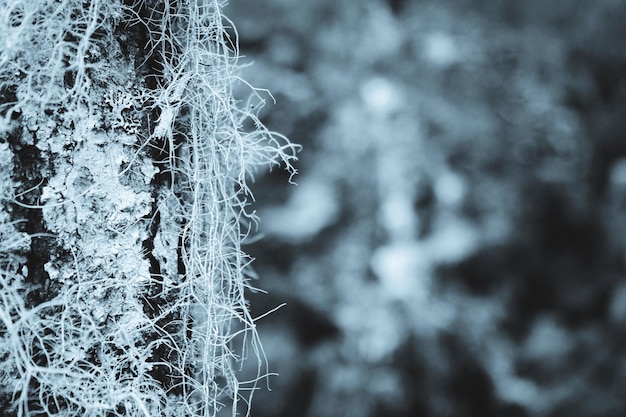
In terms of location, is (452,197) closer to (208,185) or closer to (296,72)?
(296,72)

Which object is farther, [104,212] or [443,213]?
[443,213]

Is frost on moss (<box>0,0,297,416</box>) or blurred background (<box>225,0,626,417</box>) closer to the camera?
frost on moss (<box>0,0,297,416</box>)

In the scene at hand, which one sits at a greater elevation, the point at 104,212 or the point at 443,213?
the point at 104,212

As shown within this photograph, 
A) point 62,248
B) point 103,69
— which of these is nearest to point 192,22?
point 103,69

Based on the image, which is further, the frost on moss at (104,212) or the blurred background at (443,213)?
the blurred background at (443,213)

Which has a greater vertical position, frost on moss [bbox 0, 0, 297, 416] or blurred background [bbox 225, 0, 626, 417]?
frost on moss [bbox 0, 0, 297, 416]
